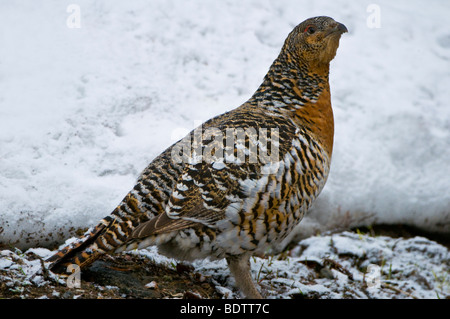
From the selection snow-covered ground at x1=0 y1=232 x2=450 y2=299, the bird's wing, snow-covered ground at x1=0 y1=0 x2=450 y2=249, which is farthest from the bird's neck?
snow-covered ground at x1=0 y1=0 x2=450 y2=249

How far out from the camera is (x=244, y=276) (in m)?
4.15

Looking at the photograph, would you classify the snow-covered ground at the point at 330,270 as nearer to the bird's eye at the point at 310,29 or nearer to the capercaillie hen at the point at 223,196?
the capercaillie hen at the point at 223,196

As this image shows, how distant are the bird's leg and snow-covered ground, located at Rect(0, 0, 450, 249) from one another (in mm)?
1547

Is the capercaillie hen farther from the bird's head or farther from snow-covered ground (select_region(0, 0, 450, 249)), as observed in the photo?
snow-covered ground (select_region(0, 0, 450, 249))

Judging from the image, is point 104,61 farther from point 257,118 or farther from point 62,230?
point 257,118

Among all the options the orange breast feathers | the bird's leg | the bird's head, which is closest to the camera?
the bird's leg

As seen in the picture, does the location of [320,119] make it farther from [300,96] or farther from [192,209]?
[192,209]

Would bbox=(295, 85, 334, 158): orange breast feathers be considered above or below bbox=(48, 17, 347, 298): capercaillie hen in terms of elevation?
above

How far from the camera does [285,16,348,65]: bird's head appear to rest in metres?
4.50

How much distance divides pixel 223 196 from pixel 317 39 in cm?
180

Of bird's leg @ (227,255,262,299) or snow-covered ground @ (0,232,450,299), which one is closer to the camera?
snow-covered ground @ (0,232,450,299)

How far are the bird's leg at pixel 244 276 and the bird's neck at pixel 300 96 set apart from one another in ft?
4.09

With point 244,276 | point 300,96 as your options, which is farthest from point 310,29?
point 244,276

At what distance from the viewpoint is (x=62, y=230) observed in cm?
470
